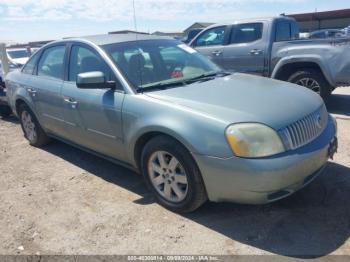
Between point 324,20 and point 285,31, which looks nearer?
point 285,31

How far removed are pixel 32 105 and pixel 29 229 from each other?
2.32m

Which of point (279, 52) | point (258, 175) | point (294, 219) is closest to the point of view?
point (258, 175)

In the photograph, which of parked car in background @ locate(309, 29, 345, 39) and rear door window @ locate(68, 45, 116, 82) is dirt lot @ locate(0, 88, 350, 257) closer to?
rear door window @ locate(68, 45, 116, 82)

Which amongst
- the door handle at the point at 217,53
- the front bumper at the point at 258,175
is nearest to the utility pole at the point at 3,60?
the door handle at the point at 217,53

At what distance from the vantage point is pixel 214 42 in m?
8.72

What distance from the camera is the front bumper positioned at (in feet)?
9.46

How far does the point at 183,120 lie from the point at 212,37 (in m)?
6.00

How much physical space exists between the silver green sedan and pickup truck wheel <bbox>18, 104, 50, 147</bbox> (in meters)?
0.63

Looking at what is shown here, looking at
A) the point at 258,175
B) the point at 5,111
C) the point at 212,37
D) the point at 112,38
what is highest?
the point at 112,38

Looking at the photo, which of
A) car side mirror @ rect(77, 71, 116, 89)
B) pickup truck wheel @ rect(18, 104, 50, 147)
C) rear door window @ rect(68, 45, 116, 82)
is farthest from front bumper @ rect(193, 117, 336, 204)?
pickup truck wheel @ rect(18, 104, 50, 147)

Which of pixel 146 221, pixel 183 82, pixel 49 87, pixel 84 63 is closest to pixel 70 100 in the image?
pixel 84 63

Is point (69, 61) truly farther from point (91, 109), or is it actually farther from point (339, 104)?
point (339, 104)

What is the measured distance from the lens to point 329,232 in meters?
3.09

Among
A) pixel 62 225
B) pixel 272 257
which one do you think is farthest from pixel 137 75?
pixel 272 257
